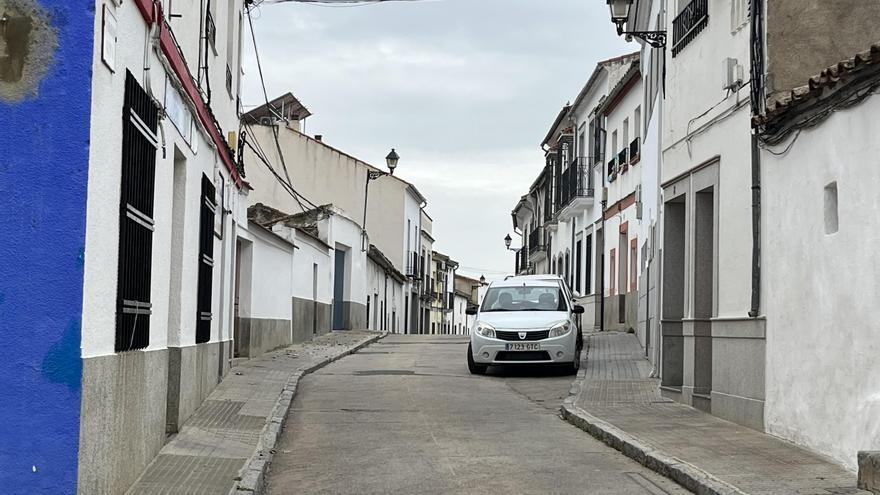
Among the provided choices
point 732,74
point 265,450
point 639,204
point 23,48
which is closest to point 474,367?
point 639,204

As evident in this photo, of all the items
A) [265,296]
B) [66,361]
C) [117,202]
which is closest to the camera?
[66,361]

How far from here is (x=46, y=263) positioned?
247 inches

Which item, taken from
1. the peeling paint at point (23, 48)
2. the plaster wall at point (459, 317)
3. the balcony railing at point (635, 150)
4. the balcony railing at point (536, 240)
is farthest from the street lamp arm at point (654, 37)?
the plaster wall at point (459, 317)

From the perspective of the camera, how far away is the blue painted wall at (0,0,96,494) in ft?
20.5

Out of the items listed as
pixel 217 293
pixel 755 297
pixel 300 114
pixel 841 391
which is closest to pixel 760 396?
pixel 755 297

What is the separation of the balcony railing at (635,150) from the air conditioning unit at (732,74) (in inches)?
511

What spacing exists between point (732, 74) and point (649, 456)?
482 centimetres

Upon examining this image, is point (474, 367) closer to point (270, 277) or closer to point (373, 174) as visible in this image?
point (270, 277)

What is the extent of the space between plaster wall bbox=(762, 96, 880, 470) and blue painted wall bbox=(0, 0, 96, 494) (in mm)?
5811

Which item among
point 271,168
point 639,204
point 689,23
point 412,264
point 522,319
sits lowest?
point 522,319

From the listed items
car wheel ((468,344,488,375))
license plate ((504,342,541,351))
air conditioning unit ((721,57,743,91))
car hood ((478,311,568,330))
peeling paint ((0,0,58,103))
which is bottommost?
car wheel ((468,344,488,375))

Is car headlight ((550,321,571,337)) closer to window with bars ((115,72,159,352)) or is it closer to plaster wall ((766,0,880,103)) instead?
plaster wall ((766,0,880,103))

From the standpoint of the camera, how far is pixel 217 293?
14789 millimetres

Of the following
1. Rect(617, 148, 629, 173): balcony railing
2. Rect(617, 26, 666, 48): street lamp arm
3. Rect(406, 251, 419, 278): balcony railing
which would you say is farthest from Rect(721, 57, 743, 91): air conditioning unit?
Rect(406, 251, 419, 278): balcony railing
